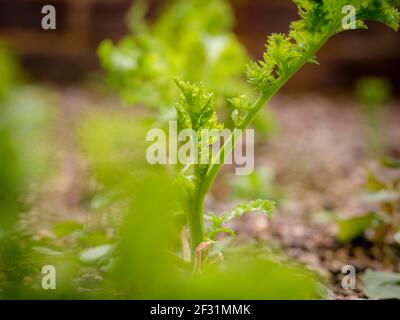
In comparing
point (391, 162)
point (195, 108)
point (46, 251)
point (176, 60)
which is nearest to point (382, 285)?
point (391, 162)

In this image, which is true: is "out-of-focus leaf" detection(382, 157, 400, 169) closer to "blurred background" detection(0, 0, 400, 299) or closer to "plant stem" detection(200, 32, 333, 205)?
"blurred background" detection(0, 0, 400, 299)

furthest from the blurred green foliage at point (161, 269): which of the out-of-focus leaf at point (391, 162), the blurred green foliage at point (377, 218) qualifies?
the blurred green foliage at point (377, 218)

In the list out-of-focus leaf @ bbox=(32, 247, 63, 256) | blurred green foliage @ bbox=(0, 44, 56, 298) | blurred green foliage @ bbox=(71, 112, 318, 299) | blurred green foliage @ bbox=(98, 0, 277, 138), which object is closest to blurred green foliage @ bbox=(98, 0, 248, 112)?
blurred green foliage @ bbox=(98, 0, 277, 138)

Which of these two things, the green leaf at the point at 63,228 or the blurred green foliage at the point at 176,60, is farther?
the blurred green foliage at the point at 176,60

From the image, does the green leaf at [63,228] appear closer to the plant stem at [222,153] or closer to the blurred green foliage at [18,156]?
the blurred green foliage at [18,156]
